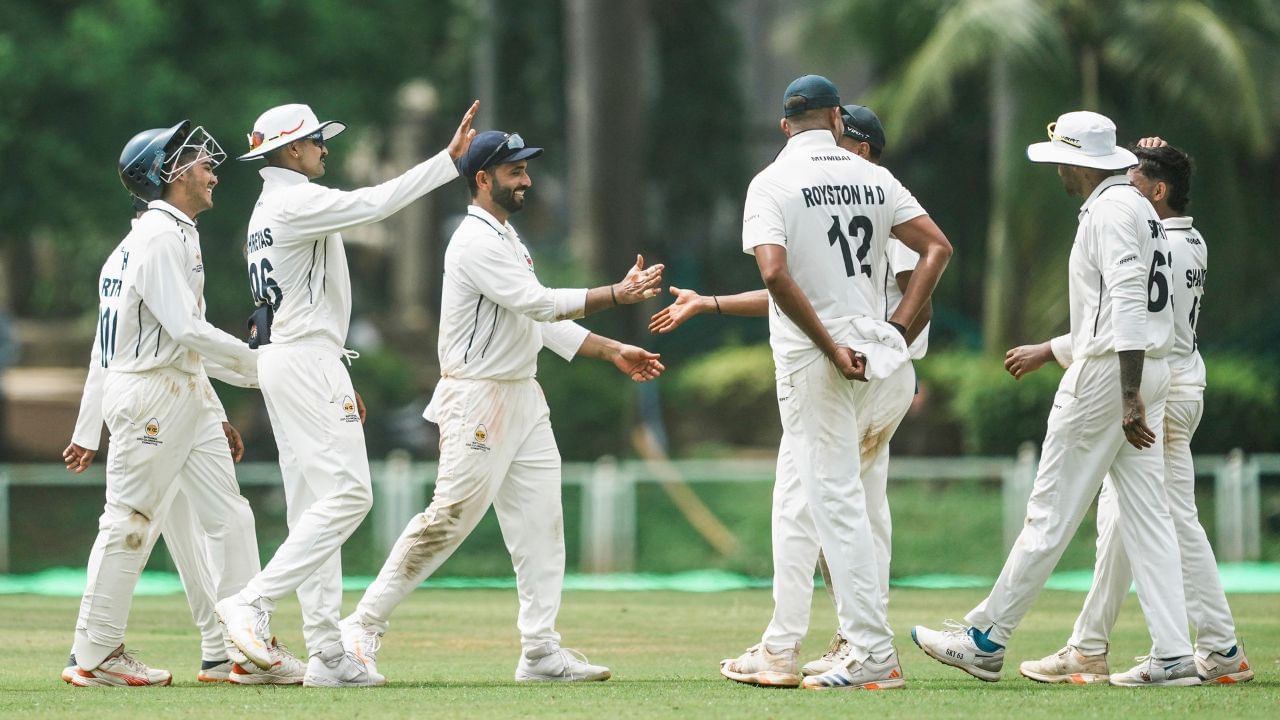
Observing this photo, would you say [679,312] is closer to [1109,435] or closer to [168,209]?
[1109,435]

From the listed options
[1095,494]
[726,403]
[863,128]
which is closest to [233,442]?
[863,128]

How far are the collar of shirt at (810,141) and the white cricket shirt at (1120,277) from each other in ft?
3.61

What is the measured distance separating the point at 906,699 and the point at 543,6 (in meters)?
25.6

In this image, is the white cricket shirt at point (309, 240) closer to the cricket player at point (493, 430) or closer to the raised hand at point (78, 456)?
the cricket player at point (493, 430)

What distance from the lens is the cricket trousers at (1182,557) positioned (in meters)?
8.35

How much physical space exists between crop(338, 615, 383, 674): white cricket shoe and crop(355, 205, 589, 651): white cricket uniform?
41mm

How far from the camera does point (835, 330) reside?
7.81 metres

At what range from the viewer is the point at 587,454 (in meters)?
22.1

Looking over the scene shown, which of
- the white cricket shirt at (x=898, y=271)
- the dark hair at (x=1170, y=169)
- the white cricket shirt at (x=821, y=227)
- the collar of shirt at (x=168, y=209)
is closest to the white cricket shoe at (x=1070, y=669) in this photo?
the white cricket shirt at (x=898, y=271)

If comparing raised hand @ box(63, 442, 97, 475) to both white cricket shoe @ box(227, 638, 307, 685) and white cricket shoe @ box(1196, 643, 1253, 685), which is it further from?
white cricket shoe @ box(1196, 643, 1253, 685)

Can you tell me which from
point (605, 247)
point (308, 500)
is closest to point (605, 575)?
point (605, 247)

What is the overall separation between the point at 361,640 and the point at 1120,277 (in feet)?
11.7

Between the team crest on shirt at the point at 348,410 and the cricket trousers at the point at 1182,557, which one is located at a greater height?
the team crest on shirt at the point at 348,410

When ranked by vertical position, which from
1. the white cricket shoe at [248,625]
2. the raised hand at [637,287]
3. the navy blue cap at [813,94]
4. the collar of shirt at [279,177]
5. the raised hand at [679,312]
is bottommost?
the white cricket shoe at [248,625]
